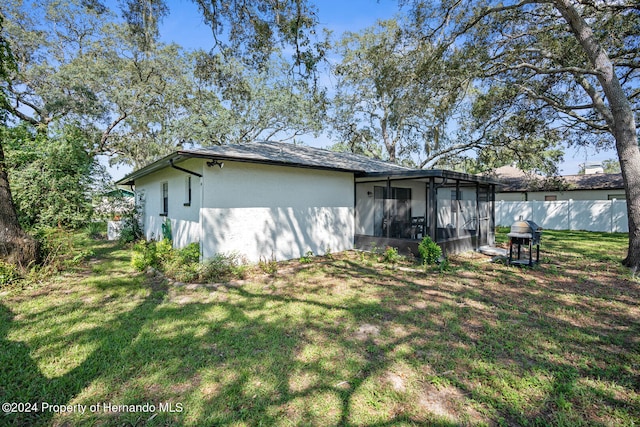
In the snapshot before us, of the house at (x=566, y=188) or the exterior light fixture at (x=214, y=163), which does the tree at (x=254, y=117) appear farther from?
the house at (x=566, y=188)

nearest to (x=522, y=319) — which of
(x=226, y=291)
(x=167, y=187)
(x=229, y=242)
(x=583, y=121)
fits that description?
(x=226, y=291)

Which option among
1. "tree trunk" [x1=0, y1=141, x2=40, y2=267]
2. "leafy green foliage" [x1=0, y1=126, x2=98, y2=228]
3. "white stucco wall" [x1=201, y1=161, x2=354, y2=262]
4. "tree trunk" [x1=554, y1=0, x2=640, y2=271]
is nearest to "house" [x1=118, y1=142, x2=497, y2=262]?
"white stucco wall" [x1=201, y1=161, x2=354, y2=262]

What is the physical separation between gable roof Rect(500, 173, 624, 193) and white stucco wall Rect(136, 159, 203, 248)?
18165 mm

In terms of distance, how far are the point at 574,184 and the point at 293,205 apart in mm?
20961

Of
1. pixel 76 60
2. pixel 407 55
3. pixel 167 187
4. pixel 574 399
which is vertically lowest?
pixel 574 399

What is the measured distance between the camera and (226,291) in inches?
210

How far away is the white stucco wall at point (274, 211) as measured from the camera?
667cm

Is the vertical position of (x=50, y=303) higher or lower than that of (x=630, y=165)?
lower

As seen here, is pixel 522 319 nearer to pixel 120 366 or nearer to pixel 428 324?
pixel 428 324

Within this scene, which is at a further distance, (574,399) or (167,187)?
(167,187)

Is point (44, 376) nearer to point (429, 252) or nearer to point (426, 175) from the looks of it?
point (429, 252)

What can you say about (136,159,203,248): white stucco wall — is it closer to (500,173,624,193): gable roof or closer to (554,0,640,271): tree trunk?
(554,0,640,271): tree trunk

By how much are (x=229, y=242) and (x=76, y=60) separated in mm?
16114

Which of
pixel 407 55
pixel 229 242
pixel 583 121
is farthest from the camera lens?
pixel 583 121
